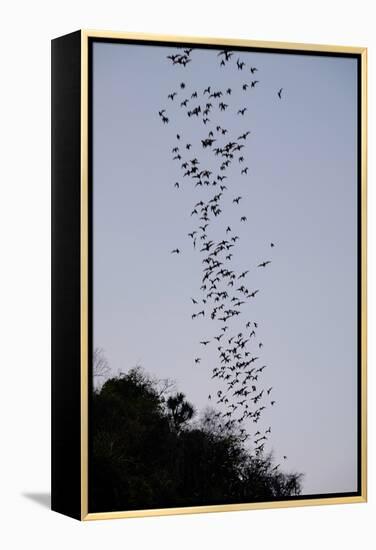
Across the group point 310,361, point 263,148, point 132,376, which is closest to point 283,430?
point 310,361

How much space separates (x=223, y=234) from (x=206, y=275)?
266mm

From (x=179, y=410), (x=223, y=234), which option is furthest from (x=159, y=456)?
(x=223, y=234)

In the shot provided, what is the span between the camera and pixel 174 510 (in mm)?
8508

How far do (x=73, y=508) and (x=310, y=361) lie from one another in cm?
170

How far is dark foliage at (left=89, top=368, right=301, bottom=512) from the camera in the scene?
840 centimetres

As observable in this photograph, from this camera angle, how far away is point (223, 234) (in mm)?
8695

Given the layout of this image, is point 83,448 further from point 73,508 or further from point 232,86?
point 232,86

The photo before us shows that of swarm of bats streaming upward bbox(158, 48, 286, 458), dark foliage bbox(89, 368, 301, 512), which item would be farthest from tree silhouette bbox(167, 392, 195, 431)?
swarm of bats streaming upward bbox(158, 48, 286, 458)

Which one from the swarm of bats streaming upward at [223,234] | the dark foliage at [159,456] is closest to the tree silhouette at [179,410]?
the dark foliage at [159,456]

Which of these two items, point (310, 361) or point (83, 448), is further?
point (310, 361)

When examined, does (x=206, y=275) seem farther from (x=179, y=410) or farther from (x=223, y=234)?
(x=179, y=410)

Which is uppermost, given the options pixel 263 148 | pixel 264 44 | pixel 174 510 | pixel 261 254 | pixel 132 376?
pixel 264 44

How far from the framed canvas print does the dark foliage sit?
11mm

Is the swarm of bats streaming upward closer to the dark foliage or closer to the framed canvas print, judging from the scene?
the framed canvas print
